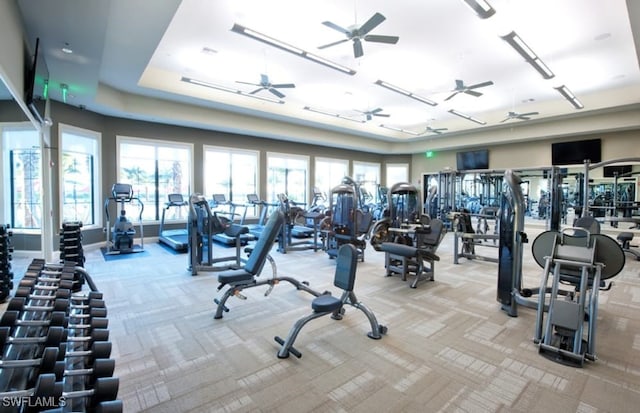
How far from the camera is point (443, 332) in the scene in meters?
2.98

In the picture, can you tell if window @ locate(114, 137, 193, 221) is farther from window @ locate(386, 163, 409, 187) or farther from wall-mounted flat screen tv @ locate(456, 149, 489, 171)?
wall-mounted flat screen tv @ locate(456, 149, 489, 171)

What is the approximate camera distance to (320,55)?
587cm

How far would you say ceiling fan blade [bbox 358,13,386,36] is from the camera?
372 centimetres

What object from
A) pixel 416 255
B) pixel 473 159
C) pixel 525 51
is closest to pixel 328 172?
pixel 473 159

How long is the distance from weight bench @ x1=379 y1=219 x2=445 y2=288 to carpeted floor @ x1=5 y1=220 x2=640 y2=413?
442mm

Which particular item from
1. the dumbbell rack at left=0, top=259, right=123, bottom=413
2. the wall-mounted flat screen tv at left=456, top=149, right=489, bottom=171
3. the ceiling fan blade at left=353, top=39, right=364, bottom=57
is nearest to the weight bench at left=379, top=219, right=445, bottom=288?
the ceiling fan blade at left=353, top=39, right=364, bottom=57

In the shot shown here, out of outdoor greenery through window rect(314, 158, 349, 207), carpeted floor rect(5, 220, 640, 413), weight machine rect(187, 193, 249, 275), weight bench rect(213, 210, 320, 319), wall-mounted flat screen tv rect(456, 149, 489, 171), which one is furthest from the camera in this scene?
outdoor greenery through window rect(314, 158, 349, 207)

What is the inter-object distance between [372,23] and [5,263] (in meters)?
5.19

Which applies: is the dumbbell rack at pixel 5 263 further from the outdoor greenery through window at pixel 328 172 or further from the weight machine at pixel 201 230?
the outdoor greenery through window at pixel 328 172

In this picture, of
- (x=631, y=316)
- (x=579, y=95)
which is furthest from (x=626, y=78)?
(x=631, y=316)

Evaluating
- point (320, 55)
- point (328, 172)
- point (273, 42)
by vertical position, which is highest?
point (320, 55)

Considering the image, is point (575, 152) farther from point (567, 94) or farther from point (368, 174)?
point (368, 174)

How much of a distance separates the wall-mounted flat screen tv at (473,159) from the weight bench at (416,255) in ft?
26.9

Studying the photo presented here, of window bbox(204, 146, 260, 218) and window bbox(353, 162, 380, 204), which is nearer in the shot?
window bbox(204, 146, 260, 218)
